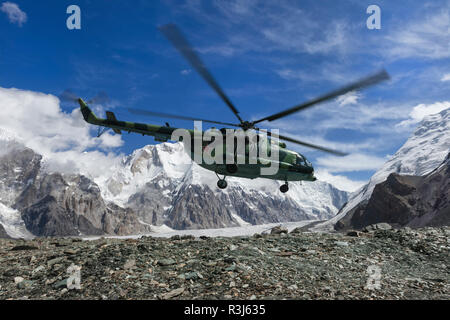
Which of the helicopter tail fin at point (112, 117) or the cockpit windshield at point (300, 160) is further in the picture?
the cockpit windshield at point (300, 160)

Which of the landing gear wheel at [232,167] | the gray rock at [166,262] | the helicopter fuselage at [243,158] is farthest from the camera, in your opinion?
the helicopter fuselage at [243,158]

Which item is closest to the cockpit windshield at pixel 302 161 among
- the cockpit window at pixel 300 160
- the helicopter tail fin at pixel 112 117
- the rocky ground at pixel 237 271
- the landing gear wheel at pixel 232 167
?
the cockpit window at pixel 300 160

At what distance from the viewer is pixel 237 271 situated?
11.2 metres

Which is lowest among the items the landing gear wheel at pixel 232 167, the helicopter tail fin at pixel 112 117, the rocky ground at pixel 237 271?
the rocky ground at pixel 237 271

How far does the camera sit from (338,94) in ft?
43.7

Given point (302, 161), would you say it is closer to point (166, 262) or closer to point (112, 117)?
point (112, 117)

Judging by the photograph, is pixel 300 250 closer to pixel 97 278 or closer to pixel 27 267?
pixel 97 278

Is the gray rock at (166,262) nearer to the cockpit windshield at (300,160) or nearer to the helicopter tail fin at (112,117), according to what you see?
the helicopter tail fin at (112,117)

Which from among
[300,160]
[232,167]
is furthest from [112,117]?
[300,160]

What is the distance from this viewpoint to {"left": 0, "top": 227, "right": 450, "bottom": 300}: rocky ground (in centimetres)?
1025

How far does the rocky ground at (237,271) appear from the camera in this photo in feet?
33.6

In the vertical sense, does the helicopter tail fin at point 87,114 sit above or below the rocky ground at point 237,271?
above
